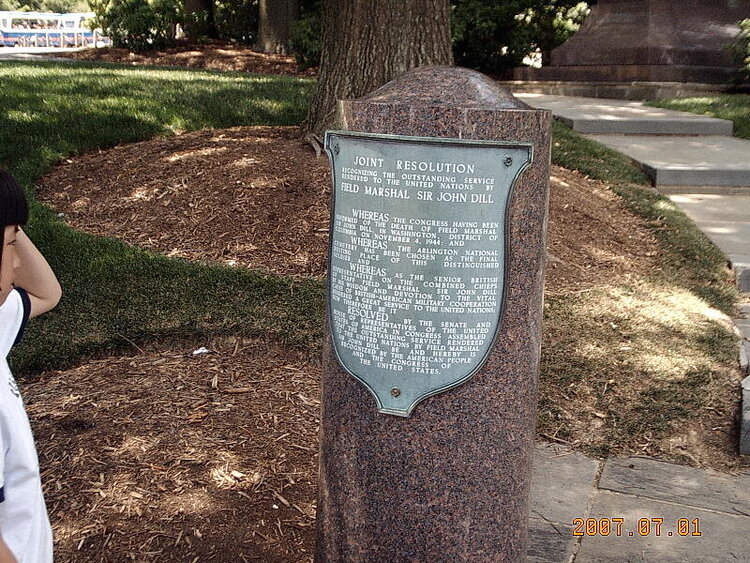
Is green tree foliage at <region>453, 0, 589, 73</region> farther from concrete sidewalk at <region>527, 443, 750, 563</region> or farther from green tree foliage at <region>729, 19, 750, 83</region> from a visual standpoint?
concrete sidewalk at <region>527, 443, 750, 563</region>

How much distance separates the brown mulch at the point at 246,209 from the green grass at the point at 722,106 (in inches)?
168

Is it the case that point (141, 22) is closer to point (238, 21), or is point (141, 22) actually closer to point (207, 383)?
point (238, 21)

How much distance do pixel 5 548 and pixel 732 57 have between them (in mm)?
13652

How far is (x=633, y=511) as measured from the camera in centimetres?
344

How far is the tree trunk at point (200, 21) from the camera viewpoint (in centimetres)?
2000

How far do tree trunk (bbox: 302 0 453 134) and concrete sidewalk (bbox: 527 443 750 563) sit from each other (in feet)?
11.7

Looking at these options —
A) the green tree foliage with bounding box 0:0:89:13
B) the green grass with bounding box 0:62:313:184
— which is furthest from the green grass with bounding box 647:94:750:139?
the green tree foliage with bounding box 0:0:89:13

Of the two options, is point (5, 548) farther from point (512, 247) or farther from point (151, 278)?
point (151, 278)

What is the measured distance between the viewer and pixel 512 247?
254cm

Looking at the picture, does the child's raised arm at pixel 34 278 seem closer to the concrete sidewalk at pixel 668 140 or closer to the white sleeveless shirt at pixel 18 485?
the white sleeveless shirt at pixel 18 485

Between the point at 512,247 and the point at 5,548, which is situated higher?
the point at 512,247

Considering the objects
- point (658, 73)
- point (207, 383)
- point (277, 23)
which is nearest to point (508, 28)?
point (658, 73)

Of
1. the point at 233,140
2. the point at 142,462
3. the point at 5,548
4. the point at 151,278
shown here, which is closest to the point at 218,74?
the point at 233,140

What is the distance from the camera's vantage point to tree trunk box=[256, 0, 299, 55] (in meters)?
18.2
